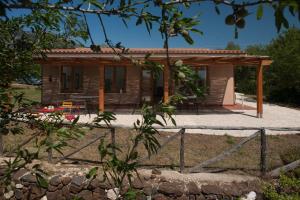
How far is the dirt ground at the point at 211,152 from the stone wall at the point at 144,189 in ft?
1.98

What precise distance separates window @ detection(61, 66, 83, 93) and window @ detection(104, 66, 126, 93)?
1436 millimetres

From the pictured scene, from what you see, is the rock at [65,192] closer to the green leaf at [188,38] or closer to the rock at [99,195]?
the rock at [99,195]

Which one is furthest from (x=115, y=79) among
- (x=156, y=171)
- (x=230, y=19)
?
(x=230, y=19)

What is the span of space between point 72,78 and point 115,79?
2.38m

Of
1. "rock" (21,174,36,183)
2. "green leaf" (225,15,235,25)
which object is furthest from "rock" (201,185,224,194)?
"green leaf" (225,15,235,25)

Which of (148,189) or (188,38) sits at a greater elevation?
(188,38)

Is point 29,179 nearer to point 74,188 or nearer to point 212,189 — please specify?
point 74,188

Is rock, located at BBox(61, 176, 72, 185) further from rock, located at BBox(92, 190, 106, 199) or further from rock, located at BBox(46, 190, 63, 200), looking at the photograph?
rock, located at BBox(92, 190, 106, 199)

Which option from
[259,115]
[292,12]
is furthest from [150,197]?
[259,115]

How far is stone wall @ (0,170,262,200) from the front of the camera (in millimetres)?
5410

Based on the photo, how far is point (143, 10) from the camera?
1.49 metres

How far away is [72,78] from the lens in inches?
677

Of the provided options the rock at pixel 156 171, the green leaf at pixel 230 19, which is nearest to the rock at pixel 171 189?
the rock at pixel 156 171

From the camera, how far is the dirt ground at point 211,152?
6.46m
